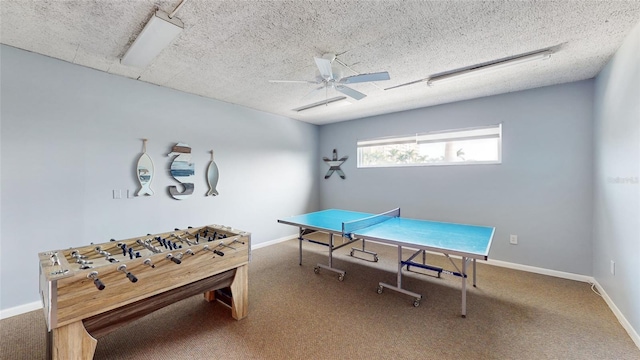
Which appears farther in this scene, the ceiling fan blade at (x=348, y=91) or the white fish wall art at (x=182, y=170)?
the white fish wall art at (x=182, y=170)

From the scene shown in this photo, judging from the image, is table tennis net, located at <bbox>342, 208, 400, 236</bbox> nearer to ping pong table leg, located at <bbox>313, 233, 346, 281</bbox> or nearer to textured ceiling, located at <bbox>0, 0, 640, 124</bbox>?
ping pong table leg, located at <bbox>313, 233, 346, 281</bbox>

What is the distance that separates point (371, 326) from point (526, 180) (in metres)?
3.07

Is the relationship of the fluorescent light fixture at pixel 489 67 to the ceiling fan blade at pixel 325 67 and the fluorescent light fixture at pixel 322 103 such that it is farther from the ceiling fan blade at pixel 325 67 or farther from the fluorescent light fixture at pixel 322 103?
the ceiling fan blade at pixel 325 67

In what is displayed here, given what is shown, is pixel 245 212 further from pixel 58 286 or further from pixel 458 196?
pixel 458 196

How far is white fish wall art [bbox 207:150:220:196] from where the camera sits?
12.8ft

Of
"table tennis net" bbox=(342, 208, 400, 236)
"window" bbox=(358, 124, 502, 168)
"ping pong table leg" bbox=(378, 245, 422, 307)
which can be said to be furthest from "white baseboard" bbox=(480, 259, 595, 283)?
"ping pong table leg" bbox=(378, 245, 422, 307)

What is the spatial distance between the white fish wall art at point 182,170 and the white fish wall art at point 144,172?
10.7 inches

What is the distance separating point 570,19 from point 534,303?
265cm

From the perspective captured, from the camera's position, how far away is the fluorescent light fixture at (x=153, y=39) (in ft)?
6.22

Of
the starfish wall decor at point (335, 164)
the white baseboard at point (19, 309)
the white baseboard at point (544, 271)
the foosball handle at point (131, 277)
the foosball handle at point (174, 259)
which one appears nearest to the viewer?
the foosball handle at point (131, 277)

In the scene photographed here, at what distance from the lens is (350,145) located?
5406 millimetres

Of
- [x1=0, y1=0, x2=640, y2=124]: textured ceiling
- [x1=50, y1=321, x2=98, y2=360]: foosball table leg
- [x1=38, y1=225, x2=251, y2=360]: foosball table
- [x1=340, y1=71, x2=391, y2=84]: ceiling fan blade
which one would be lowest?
[x1=50, y1=321, x2=98, y2=360]: foosball table leg

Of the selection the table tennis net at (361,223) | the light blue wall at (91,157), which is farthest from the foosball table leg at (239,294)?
the light blue wall at (91,157)

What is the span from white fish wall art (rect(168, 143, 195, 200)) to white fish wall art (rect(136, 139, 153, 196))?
272 millimetres
